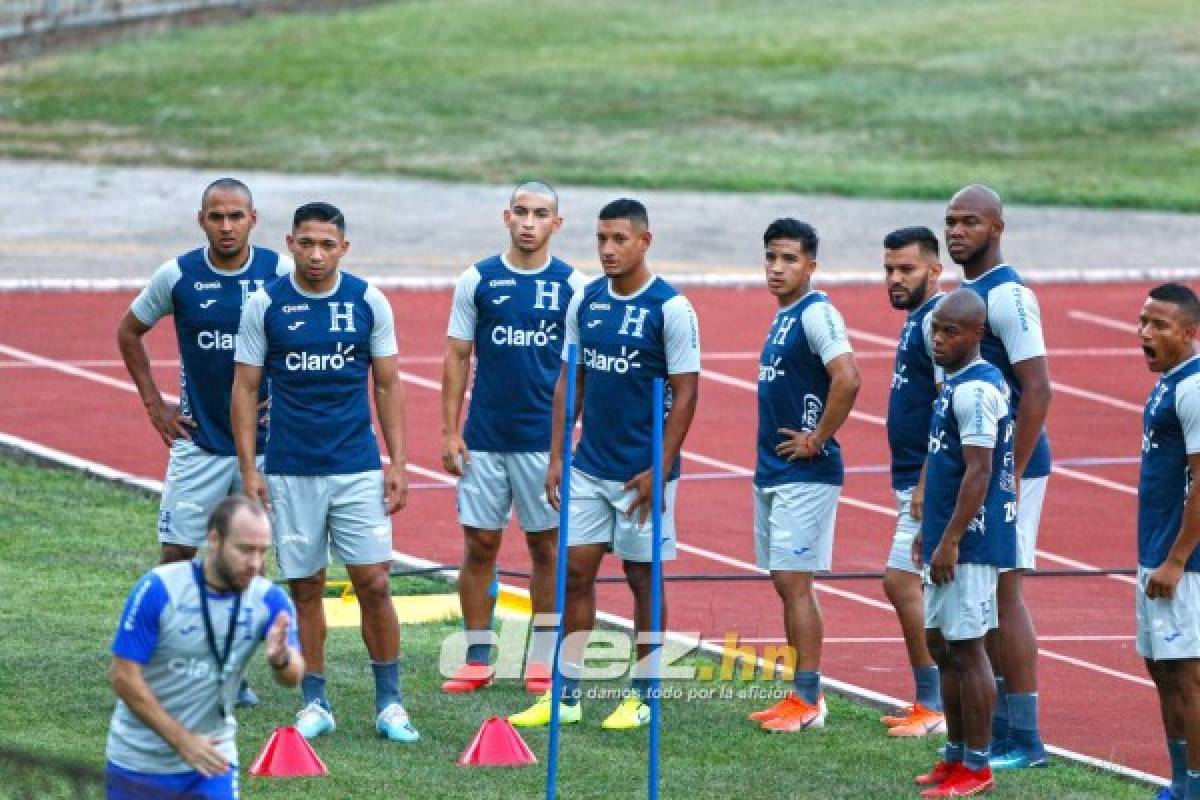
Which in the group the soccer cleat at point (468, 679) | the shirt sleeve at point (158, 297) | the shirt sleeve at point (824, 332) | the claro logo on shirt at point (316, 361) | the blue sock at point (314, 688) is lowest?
the soccer cleat at point (468, 679)

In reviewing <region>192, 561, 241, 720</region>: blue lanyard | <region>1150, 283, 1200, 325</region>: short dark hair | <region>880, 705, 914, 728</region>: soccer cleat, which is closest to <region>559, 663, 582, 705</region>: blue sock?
<region>880, 705, 914, 728</region>: soccer cleat

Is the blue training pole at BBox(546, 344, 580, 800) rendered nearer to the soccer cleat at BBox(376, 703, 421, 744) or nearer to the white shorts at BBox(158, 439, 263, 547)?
the soccer cleat at BBox(376, 703, 421, 744)

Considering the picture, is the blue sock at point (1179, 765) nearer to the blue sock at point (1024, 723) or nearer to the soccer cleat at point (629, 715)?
the blue sock at point (1024, 723)

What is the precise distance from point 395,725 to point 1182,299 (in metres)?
3.90

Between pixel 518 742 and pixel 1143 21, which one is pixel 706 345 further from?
pixel 1143 21

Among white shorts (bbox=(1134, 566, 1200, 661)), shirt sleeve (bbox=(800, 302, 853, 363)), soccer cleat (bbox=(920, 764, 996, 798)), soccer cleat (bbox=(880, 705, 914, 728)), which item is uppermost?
shirt sleeve (bbox=(800, 302, 853, 363))

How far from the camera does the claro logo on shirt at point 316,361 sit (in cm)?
1070

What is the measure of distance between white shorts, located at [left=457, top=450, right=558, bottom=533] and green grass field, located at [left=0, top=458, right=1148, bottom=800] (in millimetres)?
841

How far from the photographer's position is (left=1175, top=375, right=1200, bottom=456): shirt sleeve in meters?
9.59

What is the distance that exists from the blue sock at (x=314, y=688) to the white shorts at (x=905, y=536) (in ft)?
8.82

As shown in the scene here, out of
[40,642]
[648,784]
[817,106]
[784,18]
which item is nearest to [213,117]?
[817,106]

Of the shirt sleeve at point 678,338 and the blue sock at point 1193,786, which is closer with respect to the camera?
the blue sock at point 1193,786

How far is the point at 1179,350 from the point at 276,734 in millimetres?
4074

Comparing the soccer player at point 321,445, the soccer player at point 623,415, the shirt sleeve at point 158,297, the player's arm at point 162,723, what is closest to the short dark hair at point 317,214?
the soccer player at point 321,445
